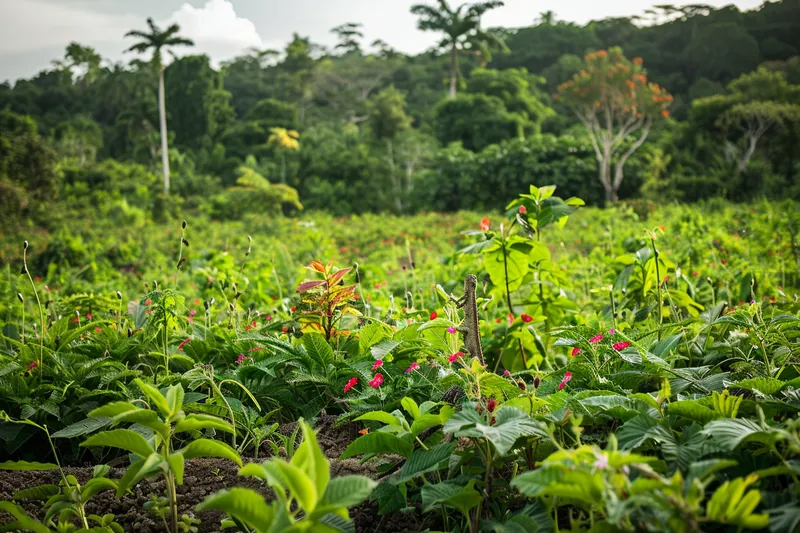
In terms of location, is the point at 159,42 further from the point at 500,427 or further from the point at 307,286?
the point at 500,427

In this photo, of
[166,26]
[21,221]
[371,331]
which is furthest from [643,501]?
[166,26]

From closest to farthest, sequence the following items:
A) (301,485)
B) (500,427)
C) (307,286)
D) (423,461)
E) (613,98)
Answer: (301,485) → (500,427) → (423,461) → (307,286) → (613,98)

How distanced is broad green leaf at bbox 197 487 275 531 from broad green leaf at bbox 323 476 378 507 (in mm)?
79

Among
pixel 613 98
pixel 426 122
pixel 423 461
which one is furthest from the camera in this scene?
pixel 426 122

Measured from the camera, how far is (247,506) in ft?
2.43

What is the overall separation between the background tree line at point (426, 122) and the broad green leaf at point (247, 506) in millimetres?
11015

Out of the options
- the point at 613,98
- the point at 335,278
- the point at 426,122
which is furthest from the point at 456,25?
the point at 335,278

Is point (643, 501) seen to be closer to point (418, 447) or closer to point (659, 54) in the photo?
A: point (418, 447)

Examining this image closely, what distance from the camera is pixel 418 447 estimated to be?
1.11m

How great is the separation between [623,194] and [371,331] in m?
12.5

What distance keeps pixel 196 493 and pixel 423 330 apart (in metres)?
0.53

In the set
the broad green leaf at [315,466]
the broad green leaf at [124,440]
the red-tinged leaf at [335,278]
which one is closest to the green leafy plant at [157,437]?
the broad green leaf at [124,440]

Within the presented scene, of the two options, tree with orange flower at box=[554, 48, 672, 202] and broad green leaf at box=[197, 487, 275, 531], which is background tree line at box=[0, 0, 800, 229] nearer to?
tree with orange flower at box=[554, 48, 672, 202]

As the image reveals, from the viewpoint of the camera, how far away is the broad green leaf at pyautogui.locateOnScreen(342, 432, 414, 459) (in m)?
1.00
